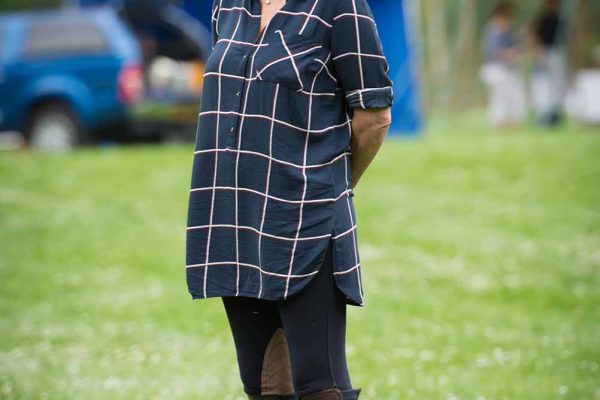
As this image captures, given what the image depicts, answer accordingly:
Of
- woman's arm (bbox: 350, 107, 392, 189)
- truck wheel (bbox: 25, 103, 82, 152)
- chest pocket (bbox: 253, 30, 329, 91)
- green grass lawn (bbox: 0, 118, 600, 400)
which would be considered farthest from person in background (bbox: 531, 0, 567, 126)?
chest pocket (bbox: 253, 30, 329, 91)

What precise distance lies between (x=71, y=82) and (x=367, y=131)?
1305 centimetres

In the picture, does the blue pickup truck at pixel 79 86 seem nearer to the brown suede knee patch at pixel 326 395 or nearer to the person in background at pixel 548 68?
the person in background at pixel 548 68

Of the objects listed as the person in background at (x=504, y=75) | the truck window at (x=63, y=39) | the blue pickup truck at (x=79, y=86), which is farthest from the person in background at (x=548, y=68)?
the truck window at (x=63, y=39)

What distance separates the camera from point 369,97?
125 inches

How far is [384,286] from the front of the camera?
863 cm

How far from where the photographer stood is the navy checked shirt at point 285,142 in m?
3.14

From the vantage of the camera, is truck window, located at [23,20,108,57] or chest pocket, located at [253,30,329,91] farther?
truck window, located at [23,20,108,57]

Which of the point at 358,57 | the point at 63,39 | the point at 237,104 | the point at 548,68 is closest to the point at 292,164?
the point at 237,104

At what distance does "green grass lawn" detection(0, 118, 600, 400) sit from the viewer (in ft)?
19.7

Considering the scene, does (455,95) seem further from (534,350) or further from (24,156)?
(534,350)

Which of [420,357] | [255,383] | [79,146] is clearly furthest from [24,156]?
[255,383]

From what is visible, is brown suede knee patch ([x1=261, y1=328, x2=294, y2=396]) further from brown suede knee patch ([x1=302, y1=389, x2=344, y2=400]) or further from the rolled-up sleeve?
the rolled-up sleeve

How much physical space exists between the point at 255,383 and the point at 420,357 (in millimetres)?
3098

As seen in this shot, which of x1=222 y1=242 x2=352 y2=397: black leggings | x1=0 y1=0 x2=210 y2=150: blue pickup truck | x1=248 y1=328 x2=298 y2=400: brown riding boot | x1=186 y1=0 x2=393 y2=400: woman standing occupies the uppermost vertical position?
x1=186 y1=0 x2=393 y2=400: woman standing
